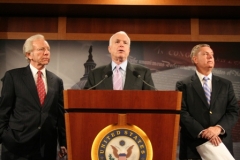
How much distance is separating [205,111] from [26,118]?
1383mm

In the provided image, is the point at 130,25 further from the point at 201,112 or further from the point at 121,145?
the point at 121,145

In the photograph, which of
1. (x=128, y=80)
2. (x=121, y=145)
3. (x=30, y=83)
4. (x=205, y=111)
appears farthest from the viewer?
(x=205, y=111)

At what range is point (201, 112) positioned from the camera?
2943mm

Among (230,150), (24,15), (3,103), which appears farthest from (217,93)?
(24,15)

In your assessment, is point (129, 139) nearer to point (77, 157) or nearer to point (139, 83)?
point (77, 157)

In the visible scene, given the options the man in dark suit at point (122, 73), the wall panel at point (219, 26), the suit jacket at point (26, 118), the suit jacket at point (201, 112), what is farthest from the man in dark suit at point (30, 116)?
the wall panel at point (219, 26)

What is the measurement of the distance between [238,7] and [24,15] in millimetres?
2528

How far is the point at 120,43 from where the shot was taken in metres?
2.65

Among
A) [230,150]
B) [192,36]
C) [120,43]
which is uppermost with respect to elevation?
[192,36]

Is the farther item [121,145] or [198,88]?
[198,88]

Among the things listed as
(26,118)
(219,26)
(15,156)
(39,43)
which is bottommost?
(15,156)

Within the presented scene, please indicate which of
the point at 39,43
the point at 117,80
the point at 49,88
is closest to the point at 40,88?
the point at 49,88

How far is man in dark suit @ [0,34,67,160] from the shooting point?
270 centimetres

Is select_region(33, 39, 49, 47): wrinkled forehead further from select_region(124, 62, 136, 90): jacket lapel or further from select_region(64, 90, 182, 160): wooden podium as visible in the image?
select_region(64, 90, 182, 160): wooden podium
